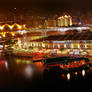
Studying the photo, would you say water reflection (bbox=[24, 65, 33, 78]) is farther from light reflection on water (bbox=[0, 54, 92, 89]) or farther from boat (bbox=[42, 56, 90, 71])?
boat (bbox=[42, 56, 90, 71])

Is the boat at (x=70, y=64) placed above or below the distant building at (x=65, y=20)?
below

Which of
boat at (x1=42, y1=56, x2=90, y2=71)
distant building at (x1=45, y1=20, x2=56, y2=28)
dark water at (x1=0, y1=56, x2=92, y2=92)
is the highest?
distant building at (x1=45, y1=20, x2=56, y2=28)

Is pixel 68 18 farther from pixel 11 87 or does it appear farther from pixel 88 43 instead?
pixel 11 87

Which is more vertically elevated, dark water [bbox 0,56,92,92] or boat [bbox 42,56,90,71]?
boat [bbox 42,56,90,71]

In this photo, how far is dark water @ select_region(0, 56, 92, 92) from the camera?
3.29 m

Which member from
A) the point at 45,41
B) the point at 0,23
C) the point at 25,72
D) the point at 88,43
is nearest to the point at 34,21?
the point at 0,23

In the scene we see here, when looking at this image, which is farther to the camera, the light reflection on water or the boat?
the boat

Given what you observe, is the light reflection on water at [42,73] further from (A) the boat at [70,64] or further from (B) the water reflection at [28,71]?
(A) the boat at [70,64]

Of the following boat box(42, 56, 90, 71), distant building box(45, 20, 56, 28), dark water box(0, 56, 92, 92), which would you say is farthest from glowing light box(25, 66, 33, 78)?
distant building box(45, 20, 56, 28)

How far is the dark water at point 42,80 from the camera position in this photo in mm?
3289

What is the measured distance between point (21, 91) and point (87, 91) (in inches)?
48.6

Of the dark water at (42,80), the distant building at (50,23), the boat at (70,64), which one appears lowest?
the dark water at (42,80)

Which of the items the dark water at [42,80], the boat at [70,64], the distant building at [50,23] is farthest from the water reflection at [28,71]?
the distant building at [50,23]

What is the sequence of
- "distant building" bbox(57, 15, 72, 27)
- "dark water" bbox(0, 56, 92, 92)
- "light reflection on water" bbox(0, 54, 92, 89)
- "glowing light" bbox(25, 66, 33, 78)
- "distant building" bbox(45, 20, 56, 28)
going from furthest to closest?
"distant building" bbox(45, 20, 56, 28) < "distant building" bbox(57, 15, 72, 27) < "glowing light" bbox(25, 66, 33, 78) < "light reflection on water" bbox(0, 54, 92, 89) < "dark water" bbox(0, 56, 92, 92)
